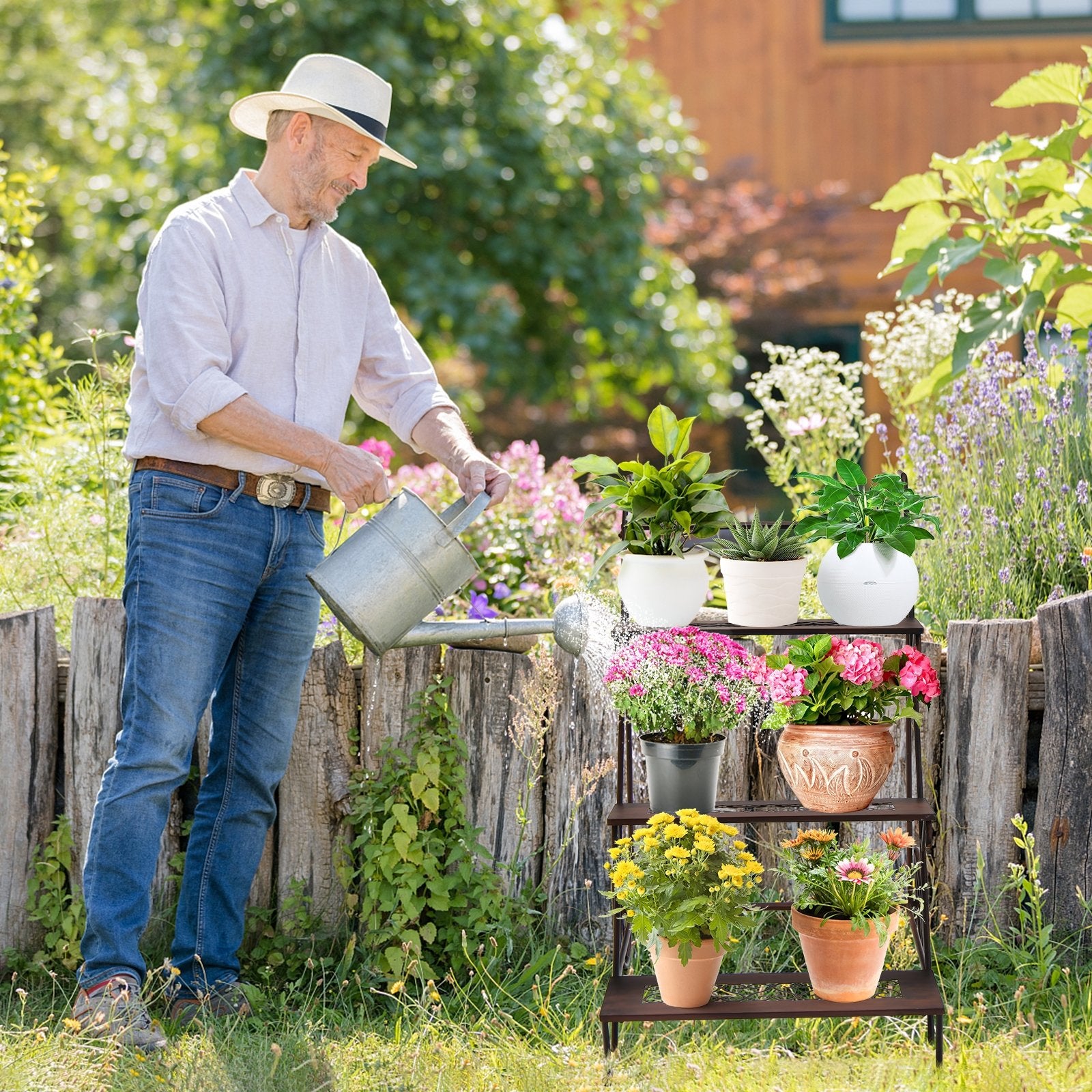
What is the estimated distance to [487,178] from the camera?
639 cm

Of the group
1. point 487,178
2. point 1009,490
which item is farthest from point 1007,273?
point 487,178

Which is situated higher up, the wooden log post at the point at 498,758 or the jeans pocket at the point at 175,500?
the jeans pocket at the point at 175,500

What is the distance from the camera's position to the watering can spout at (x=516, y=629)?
8.86ft

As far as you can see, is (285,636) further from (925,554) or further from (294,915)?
(925,554)

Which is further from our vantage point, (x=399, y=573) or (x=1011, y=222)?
(x=1011, y=222)

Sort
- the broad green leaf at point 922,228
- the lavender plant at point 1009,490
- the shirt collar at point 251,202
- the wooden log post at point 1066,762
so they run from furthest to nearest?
the broad green leaf at point 922,228
the lavender plant at point 1009,490
the wooden log post at point 1066,762
the shirt collar at point 251,202

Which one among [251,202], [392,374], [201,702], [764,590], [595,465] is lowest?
[201,702]

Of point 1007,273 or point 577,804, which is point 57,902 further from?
point 1007,273

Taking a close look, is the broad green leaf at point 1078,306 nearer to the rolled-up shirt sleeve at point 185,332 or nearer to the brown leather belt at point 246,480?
the brown leather belt at point 246,480

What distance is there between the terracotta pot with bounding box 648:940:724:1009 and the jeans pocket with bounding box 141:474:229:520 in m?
1.16

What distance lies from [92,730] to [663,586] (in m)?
1.39

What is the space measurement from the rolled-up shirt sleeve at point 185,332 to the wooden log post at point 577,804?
3.15 ft

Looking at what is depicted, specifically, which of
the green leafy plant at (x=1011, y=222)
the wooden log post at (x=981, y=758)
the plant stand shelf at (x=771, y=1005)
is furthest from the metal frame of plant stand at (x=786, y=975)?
the green leafy plant at (x=1011, y=222)

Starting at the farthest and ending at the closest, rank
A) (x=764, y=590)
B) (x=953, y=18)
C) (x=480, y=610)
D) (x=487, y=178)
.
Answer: (x=953, y=18), (x=487, y=178), (x=480, y=610), (x=764, y=590)
